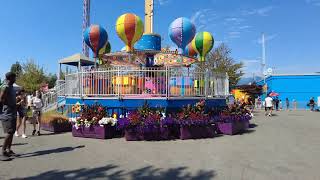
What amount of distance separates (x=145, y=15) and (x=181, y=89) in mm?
8555

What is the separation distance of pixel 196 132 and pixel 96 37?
965 cm

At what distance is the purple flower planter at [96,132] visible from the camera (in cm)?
1138

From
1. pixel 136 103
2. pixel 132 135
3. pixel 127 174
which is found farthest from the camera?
pixel 136 103

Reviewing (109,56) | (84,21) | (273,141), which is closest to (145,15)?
(109,56)

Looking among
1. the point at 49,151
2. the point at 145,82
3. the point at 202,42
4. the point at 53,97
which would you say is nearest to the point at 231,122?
the point at 145,82

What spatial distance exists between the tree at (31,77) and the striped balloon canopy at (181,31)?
28.3 m

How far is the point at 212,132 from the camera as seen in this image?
471 inches

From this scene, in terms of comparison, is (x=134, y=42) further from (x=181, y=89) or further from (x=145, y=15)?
(x=181, y=89)

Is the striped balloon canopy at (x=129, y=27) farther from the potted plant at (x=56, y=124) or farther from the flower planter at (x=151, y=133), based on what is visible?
the flower planter at (x=151, y=133)

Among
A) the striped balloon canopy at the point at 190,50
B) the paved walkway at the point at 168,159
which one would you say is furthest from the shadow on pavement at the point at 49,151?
the striped balloon canopy at the point at 190,50

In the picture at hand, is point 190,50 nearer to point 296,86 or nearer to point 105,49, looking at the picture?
point 105,49

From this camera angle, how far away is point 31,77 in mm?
43406

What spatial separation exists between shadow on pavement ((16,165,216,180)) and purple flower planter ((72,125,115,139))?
428 cm

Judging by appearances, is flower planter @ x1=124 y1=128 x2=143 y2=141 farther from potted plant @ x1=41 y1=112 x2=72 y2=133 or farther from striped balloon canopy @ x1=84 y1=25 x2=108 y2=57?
striped balloon canopy @ x1=84 y1=25 x2=108 y2=57
